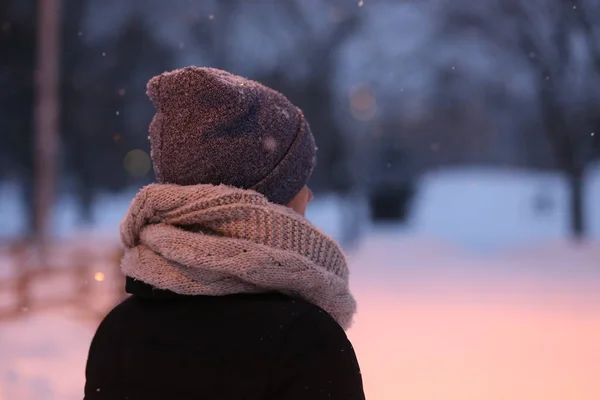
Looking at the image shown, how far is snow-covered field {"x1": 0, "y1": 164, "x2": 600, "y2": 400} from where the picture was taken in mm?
3162

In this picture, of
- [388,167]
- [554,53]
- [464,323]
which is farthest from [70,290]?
[388,167]

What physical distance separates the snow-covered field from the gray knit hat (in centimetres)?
194

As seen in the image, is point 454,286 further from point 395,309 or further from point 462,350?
point 462,350

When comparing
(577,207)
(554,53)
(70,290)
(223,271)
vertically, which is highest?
(554,53)

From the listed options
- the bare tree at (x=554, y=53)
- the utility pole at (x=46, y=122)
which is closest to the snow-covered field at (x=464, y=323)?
the bare tree at (x=554, y=53)

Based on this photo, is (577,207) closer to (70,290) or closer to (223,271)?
(70,290)

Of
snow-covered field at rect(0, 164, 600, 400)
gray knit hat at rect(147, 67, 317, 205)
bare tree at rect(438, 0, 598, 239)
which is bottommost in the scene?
snow-covered field at rect(0, 164, 600, 400)

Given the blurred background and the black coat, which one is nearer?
the black coat

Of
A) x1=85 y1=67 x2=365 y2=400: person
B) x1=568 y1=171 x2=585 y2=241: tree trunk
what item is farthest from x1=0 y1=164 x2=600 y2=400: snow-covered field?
x1=85 y1=67 x2=365 y2=400: person

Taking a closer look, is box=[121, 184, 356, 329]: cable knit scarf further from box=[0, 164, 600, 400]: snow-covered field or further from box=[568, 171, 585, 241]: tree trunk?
box=[568, 171, 585, 241]: tree trunk

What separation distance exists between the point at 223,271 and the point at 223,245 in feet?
0.15

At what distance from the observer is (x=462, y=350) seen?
395cm

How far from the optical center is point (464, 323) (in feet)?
16.2

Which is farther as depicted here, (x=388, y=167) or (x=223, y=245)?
(x=388, y=167)
